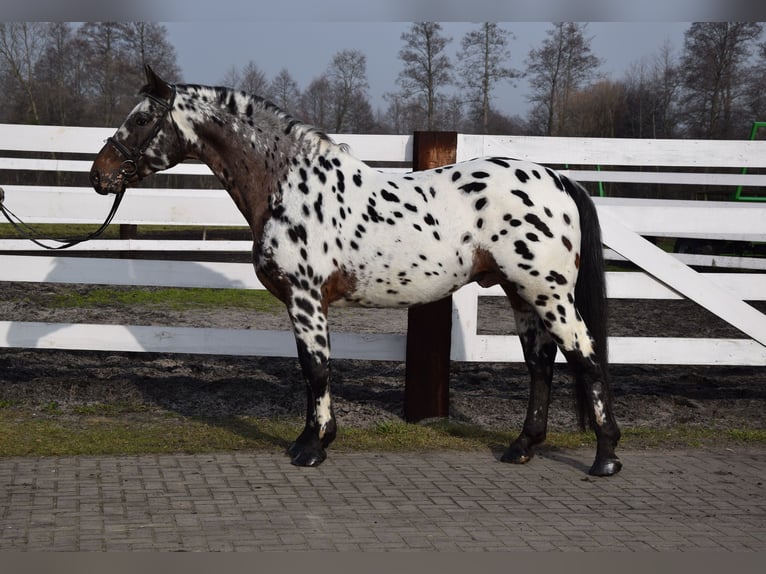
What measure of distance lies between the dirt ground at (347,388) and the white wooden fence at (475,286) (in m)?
0.43

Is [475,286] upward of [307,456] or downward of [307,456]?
upward

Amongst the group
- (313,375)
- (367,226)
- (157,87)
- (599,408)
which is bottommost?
(599,408)


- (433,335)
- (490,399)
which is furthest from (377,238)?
(490,399)

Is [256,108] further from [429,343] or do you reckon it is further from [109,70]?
[109,70]

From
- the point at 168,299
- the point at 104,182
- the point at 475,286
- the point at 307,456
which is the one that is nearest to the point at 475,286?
the point at 475,286

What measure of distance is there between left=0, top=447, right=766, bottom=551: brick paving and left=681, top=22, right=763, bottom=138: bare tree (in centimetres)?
2077

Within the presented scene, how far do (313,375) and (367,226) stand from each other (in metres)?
0.89

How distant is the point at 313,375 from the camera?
5203mm

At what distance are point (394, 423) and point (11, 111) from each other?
67.2 ft

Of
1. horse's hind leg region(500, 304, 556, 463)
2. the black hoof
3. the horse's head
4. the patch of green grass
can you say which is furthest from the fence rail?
the patch of green grass

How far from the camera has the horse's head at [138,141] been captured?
17.1ft

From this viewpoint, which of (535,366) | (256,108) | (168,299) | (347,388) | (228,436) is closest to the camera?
(256,108)

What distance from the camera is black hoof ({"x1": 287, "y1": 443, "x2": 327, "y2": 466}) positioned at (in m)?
5.18

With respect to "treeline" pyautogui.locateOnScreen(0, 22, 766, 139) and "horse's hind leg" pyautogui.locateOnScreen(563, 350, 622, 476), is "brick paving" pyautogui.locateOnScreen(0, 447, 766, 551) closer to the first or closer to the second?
"horse's hind leg" pyautogui.locateOnScreen(563, 350, 622, 476)
